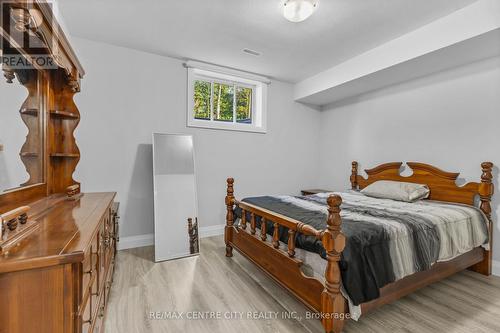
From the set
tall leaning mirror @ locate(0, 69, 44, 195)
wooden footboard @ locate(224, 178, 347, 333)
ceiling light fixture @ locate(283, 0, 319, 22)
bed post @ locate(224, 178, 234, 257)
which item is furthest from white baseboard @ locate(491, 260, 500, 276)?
tall leaning mirror @ locate(0, 69, 44, 195)

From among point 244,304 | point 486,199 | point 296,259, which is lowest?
point 244,304

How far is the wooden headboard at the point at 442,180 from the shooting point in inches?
99.1

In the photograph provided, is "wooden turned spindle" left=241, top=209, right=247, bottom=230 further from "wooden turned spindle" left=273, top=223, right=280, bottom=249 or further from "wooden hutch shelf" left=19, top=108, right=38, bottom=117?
"wooden hutch shelf" left=19, top=108, right=38, bottom=117

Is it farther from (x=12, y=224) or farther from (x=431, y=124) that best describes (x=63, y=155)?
(x=431, y=124)

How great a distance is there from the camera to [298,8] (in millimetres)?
2084

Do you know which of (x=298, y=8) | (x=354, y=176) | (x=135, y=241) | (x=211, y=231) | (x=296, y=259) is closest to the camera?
(x=296, y=259)

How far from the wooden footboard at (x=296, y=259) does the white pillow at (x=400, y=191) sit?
66.6 inches

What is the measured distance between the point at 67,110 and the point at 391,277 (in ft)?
9.36

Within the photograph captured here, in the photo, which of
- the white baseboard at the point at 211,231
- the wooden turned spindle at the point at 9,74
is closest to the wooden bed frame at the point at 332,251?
the white baseboard at the point at 211,231

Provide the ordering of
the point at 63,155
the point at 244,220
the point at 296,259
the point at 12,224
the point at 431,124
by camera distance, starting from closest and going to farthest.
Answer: the point at 12,224
the point at 296,259
the point at 63,155
the point at 244,220
the point at 431,124

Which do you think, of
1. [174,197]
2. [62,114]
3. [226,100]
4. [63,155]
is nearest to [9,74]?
[62,114]

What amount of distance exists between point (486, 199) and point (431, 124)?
3.40 feet

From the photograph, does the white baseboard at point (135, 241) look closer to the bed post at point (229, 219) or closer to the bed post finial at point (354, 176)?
the bed post at point (229, 219)

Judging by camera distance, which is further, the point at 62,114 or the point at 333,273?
the point at 62,114
